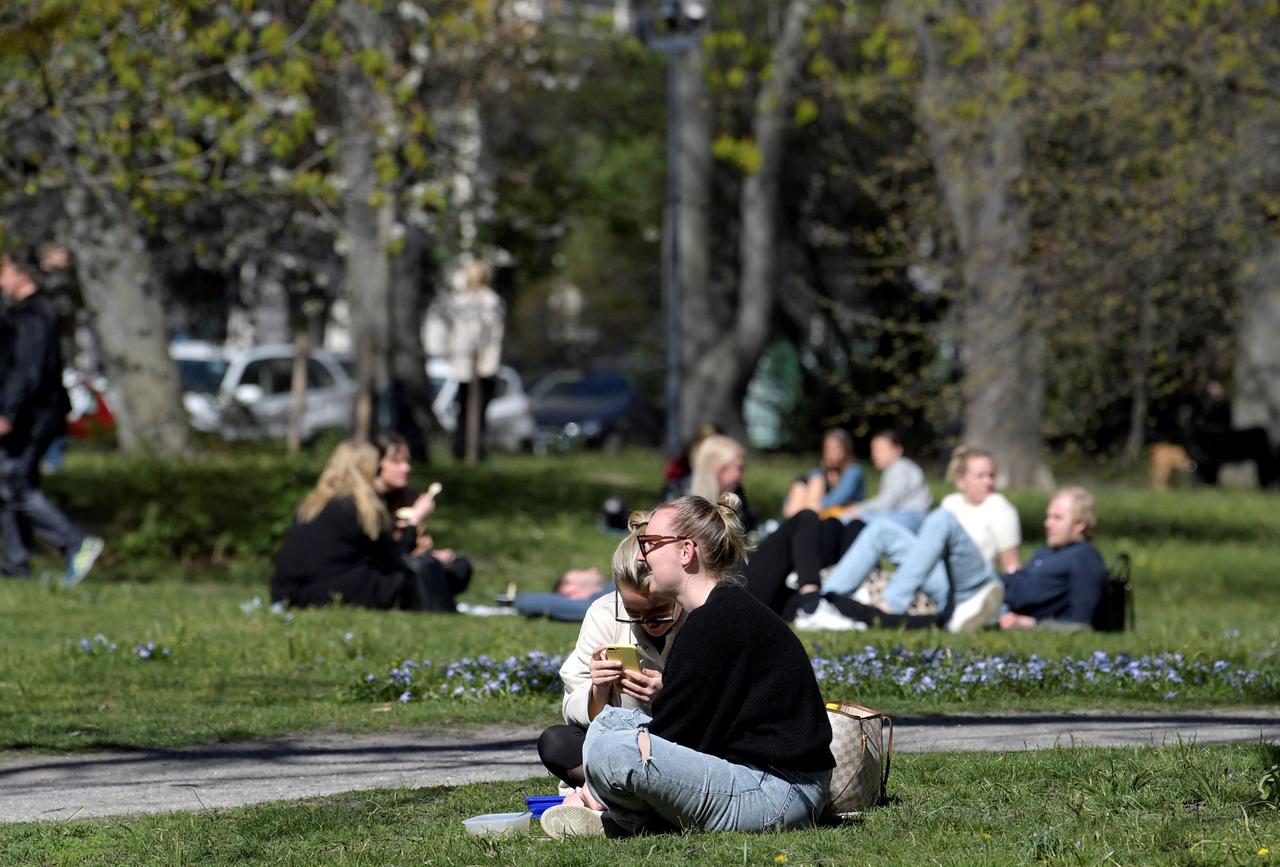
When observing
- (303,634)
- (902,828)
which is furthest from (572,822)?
(303,634)

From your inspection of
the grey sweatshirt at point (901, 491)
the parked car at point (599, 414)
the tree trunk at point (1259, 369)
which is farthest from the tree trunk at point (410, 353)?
the tree trunk at point (1259, 369)

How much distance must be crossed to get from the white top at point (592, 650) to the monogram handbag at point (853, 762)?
58 cm

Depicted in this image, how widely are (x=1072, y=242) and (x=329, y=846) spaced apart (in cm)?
1214

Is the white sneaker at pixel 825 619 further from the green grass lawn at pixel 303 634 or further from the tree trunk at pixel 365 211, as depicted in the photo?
the tree trunk at pixel 365 211

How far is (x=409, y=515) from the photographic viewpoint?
41.3ft

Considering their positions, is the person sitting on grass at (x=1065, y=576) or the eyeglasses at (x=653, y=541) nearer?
the eyeglasses at (x=653, y=541)

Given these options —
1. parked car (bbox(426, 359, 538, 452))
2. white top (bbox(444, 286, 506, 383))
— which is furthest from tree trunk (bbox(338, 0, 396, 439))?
parked car (bbox(426, 359, 538, 452))

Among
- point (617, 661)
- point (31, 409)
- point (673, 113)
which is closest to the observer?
point (617, 661)

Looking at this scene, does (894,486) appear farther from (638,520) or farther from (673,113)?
(638,520)

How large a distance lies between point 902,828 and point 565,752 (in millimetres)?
1102


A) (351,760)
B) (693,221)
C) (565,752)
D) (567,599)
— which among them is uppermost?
(693,221)

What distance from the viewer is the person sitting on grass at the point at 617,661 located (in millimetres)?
6145

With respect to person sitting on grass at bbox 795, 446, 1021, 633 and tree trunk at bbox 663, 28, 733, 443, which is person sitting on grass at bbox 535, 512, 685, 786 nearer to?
person sitting on grass at bbox 795, 446, 1021, 633

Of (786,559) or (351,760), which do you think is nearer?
(351,760)
